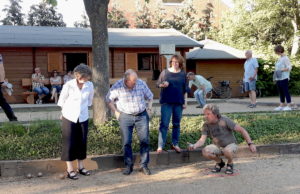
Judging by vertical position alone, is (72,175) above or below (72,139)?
below

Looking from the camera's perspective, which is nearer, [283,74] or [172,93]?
[172,93]

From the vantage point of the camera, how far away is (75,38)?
1800 cm

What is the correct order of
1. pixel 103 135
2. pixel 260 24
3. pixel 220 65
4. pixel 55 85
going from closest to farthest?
pixel 103 135 < pixel 55 85 < pixel 220 65 < pixel 260 24

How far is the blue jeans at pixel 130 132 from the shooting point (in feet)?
19.3

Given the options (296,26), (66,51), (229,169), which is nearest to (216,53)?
(296,26)

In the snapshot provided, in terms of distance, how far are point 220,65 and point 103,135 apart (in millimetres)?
16102

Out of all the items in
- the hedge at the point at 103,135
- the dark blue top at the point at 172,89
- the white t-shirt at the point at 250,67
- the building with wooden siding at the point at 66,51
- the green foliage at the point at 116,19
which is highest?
the green foliage at the point at 116,19

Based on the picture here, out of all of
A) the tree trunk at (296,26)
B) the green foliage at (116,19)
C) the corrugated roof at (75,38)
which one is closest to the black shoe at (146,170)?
the corrugated roof at (75,38)

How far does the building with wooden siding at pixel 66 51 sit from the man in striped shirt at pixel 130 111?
1145 cm

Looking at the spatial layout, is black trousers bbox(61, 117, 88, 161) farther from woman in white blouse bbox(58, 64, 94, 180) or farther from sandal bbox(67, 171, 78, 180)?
sandal bbox(67, 171, 78, 180)

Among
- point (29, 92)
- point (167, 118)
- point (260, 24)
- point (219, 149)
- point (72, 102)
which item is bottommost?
point (219, 149)

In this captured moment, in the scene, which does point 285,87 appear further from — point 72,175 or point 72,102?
point 72,175

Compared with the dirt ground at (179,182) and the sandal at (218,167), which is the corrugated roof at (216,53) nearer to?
the dirt ground at (179,182)

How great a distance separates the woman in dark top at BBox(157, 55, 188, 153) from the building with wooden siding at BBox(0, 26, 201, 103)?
36.2ft
